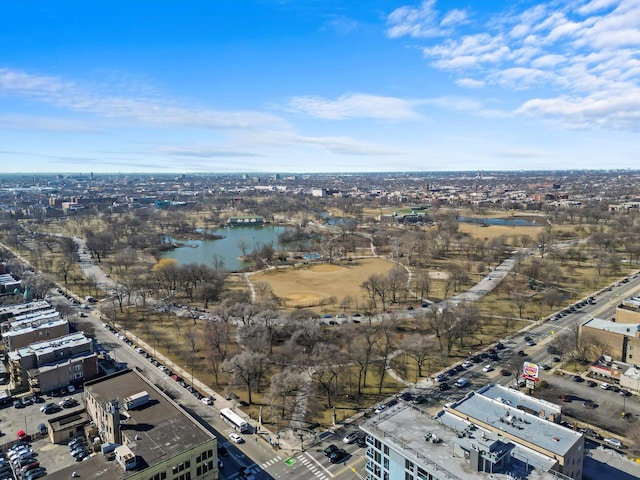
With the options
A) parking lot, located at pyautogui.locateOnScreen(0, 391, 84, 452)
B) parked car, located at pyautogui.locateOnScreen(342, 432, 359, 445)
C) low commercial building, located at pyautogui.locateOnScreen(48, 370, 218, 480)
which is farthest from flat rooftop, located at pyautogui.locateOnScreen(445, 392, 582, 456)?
parking lot, located at pyautogui.locateOnScreen(0, 391, 84, 452)

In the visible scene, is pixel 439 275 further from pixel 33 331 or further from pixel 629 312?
pixel 33 331

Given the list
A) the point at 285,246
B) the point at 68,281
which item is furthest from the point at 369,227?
the point at 68,281

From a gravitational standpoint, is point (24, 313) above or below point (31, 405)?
above

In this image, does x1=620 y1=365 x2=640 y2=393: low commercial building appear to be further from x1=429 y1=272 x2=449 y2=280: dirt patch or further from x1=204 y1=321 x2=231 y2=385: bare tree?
x1=429 y1=272 x2=449 y2=280: dirt patch

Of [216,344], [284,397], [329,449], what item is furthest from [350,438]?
[216,344]

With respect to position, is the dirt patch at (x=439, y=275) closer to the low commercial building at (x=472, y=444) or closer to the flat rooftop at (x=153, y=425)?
the low commercial building at (x=472, y=444)

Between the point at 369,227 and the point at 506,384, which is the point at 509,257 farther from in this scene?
the point at 506,384
